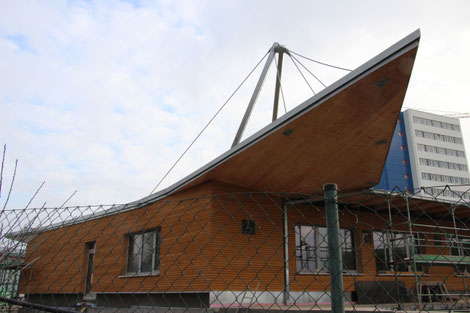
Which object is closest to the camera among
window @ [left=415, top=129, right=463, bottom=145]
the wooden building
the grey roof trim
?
the grey roof trim

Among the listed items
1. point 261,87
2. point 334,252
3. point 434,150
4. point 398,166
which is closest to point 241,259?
point 261,87

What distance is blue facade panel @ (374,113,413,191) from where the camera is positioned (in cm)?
5916

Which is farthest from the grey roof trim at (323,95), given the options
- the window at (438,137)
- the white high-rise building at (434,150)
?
the window at (438,137)

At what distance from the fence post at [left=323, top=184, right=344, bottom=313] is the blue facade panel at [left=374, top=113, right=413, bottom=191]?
60.2 meters

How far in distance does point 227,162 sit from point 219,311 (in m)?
3.08

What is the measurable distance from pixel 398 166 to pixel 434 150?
11.5 m

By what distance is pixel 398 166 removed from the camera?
61438mm

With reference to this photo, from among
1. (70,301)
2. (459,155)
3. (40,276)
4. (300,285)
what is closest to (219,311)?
(300,285)

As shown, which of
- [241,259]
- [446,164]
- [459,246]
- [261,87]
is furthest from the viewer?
[446,164]

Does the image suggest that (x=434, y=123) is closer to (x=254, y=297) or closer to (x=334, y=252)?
(x=254, y=297)

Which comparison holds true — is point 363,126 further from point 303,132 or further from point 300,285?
point 300,285

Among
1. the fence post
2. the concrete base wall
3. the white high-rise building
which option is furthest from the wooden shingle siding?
the white high-rise building

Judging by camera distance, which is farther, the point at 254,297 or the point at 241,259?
the point at 241,259

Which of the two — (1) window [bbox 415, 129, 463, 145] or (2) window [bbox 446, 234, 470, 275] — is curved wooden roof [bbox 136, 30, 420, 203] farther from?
(1) window [bbox 415, 129, 463, 145]
